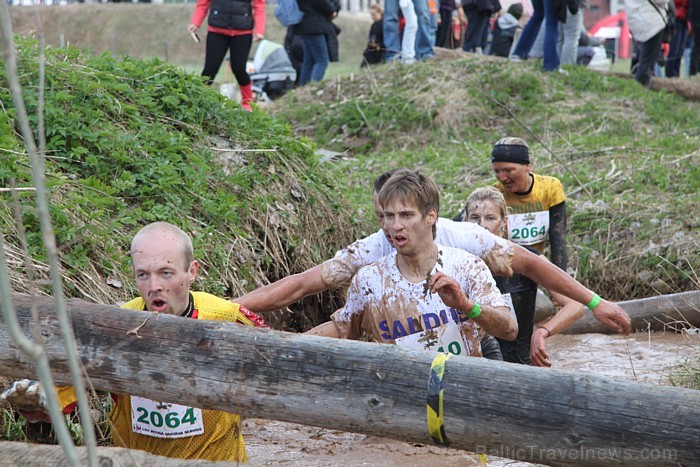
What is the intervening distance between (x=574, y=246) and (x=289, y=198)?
307 centimetres

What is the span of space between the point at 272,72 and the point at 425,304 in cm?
1395

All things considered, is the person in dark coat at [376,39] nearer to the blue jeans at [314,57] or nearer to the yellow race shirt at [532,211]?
the blue jeans at [314,57]

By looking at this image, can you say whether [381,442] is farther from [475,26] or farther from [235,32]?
[475,26]

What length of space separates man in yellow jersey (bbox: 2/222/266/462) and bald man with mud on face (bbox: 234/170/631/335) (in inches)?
30.9

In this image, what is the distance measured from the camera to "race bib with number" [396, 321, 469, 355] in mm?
4422

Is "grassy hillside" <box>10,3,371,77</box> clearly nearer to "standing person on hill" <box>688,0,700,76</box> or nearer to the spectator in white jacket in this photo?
"standing person on hill" <box>688,0,700,76</box>

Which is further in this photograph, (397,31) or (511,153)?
(397,31)

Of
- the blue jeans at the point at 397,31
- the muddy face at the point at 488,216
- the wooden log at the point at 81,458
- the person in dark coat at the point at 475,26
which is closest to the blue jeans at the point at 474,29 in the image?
the person in dark coat at the point at 475,26

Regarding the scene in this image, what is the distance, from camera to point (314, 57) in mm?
15086

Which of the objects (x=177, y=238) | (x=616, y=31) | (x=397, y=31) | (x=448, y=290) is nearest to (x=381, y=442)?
(x=448, y=290)

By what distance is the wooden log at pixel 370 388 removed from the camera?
9.25 ft

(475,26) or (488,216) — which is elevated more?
(488,216)

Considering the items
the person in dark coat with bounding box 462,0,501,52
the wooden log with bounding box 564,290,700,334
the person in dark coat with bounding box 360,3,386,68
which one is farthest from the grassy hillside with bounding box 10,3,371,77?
the wooden log with bounding box 564,290,700,334

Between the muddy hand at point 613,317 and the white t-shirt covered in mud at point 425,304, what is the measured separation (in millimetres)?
681
